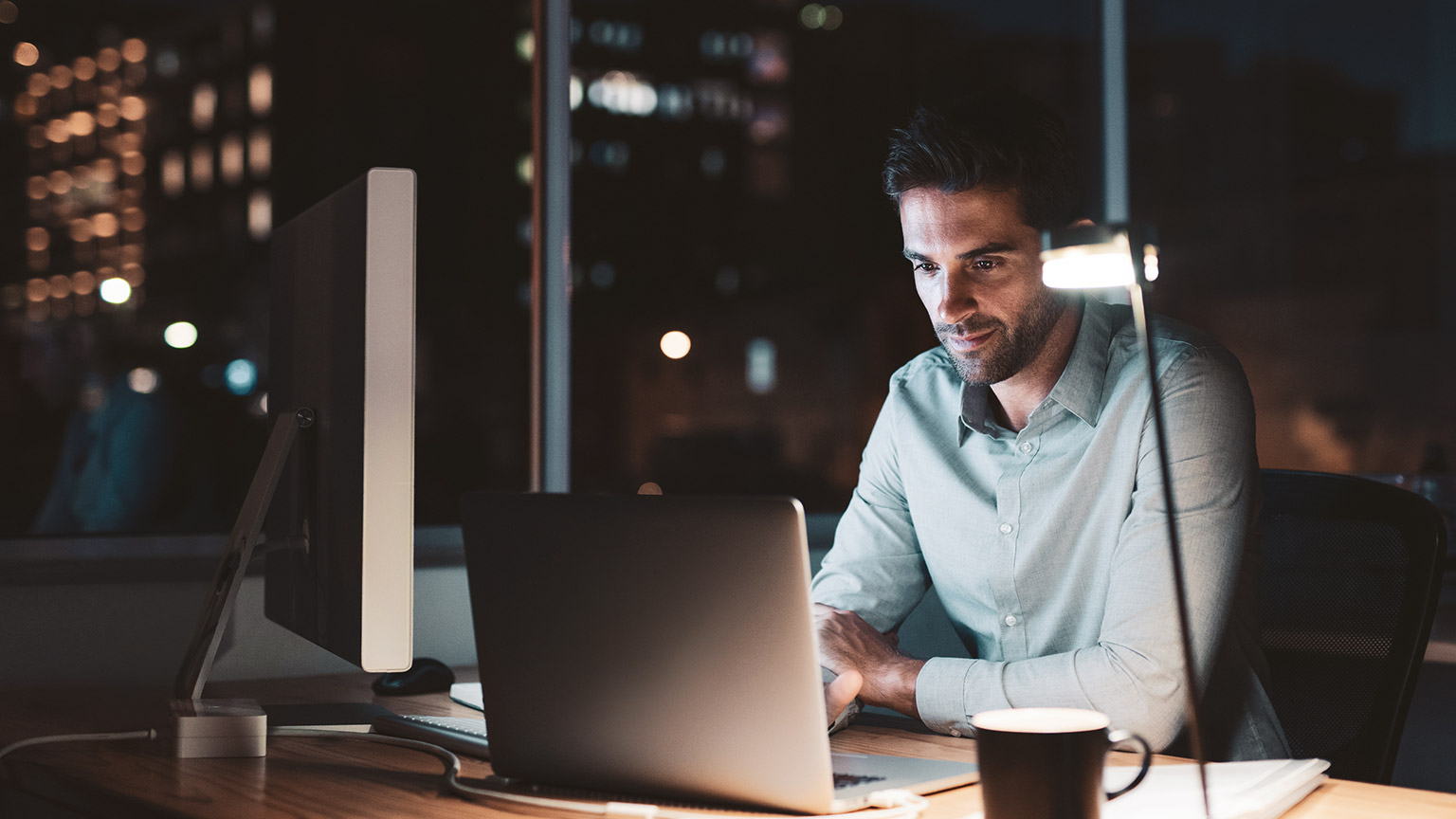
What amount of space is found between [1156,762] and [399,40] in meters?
22.3

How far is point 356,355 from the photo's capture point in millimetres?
1090

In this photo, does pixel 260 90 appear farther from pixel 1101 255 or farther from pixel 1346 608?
pixel 1101 255

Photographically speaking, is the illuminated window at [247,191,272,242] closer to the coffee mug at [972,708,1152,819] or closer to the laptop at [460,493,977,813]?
the laptop at [460,493,977,813]

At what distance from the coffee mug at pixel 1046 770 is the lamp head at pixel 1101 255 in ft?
0.94

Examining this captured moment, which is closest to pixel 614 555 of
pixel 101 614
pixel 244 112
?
pixel 101 614

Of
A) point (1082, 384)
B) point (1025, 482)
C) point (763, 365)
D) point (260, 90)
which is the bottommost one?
point (1025, 482)

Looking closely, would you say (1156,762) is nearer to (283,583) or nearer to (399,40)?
(283,583)

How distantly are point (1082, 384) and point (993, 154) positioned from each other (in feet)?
1.04

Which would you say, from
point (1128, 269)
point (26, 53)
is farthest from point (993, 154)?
point (26, 53)

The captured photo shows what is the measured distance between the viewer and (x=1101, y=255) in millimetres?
805

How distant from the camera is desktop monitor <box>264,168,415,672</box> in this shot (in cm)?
106

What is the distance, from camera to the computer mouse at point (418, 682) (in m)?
1.55

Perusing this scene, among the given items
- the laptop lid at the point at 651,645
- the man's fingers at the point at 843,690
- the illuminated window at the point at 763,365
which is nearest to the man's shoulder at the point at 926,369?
the man's fingers at the point at 843,690

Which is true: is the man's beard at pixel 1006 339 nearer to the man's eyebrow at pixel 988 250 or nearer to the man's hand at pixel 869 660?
the man's eyebrow at pixel 988 250
